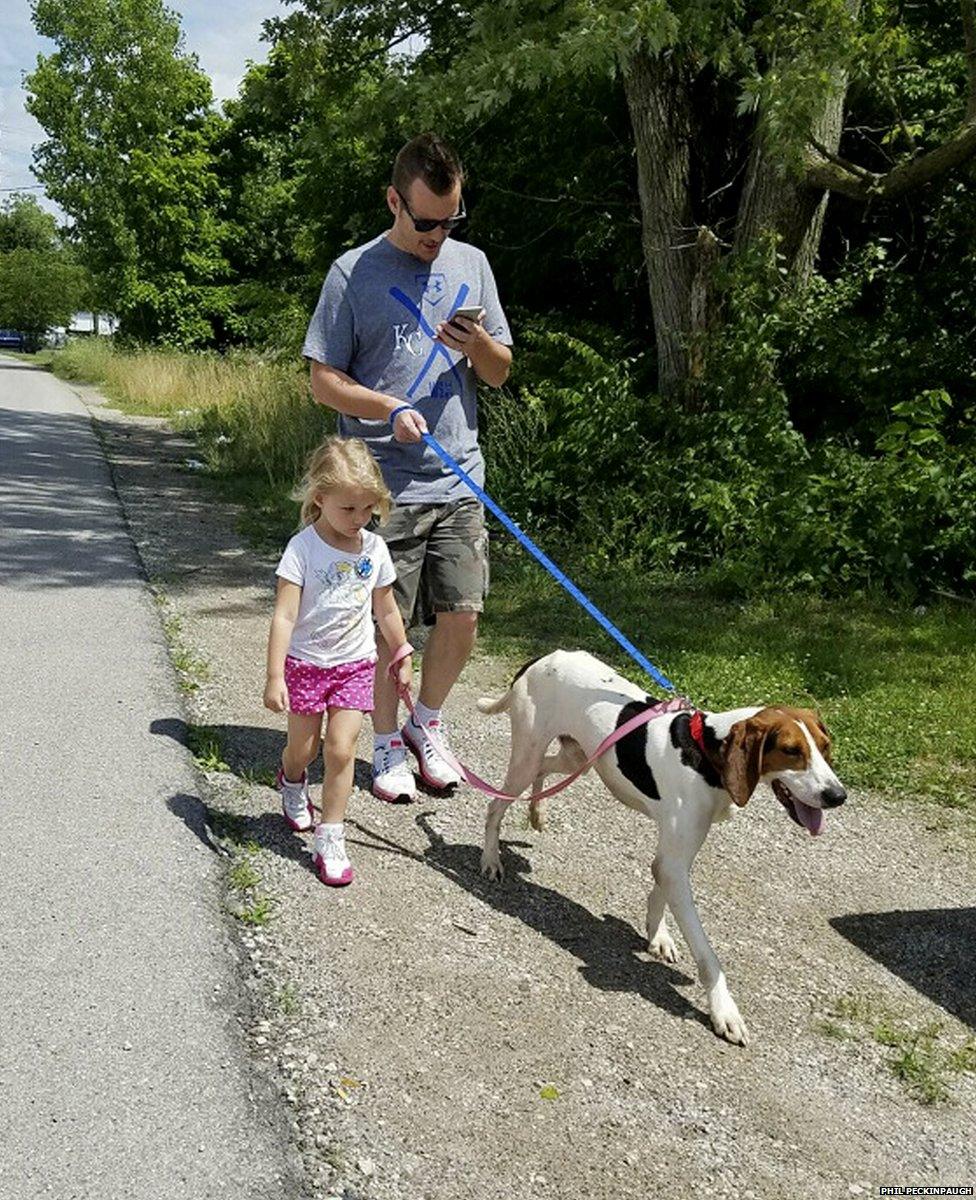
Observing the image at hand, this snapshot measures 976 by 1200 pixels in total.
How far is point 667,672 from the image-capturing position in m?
6.76

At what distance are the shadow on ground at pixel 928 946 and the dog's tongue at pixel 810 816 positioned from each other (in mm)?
794

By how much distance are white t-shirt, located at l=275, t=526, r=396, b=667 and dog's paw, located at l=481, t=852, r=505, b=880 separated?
2.65ft

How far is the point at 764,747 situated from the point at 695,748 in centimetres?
30

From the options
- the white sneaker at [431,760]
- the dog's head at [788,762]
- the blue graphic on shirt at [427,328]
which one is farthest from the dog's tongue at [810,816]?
the blue graphic on shirt at [427,328]

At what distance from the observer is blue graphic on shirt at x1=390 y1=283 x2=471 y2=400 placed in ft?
15.6

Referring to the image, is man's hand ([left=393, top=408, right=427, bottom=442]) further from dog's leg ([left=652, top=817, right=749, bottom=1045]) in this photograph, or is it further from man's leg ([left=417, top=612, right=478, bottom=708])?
dog's leg ([left=652, top=817, right=749, bottom=1045])

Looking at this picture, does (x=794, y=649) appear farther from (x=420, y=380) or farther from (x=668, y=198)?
(x=668, y=198)

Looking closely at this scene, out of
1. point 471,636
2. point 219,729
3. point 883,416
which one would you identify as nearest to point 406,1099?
point 471,636

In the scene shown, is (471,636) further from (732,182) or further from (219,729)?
(732,182)

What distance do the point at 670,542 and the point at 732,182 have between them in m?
3.57

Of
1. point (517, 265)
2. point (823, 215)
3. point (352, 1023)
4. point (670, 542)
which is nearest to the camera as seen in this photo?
point (352, 1023)

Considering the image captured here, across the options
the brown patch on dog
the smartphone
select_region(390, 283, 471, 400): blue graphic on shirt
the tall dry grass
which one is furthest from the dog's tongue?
the tall dry grass

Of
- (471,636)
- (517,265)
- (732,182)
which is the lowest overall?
(471,636)

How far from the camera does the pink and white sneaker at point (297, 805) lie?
4.61m
